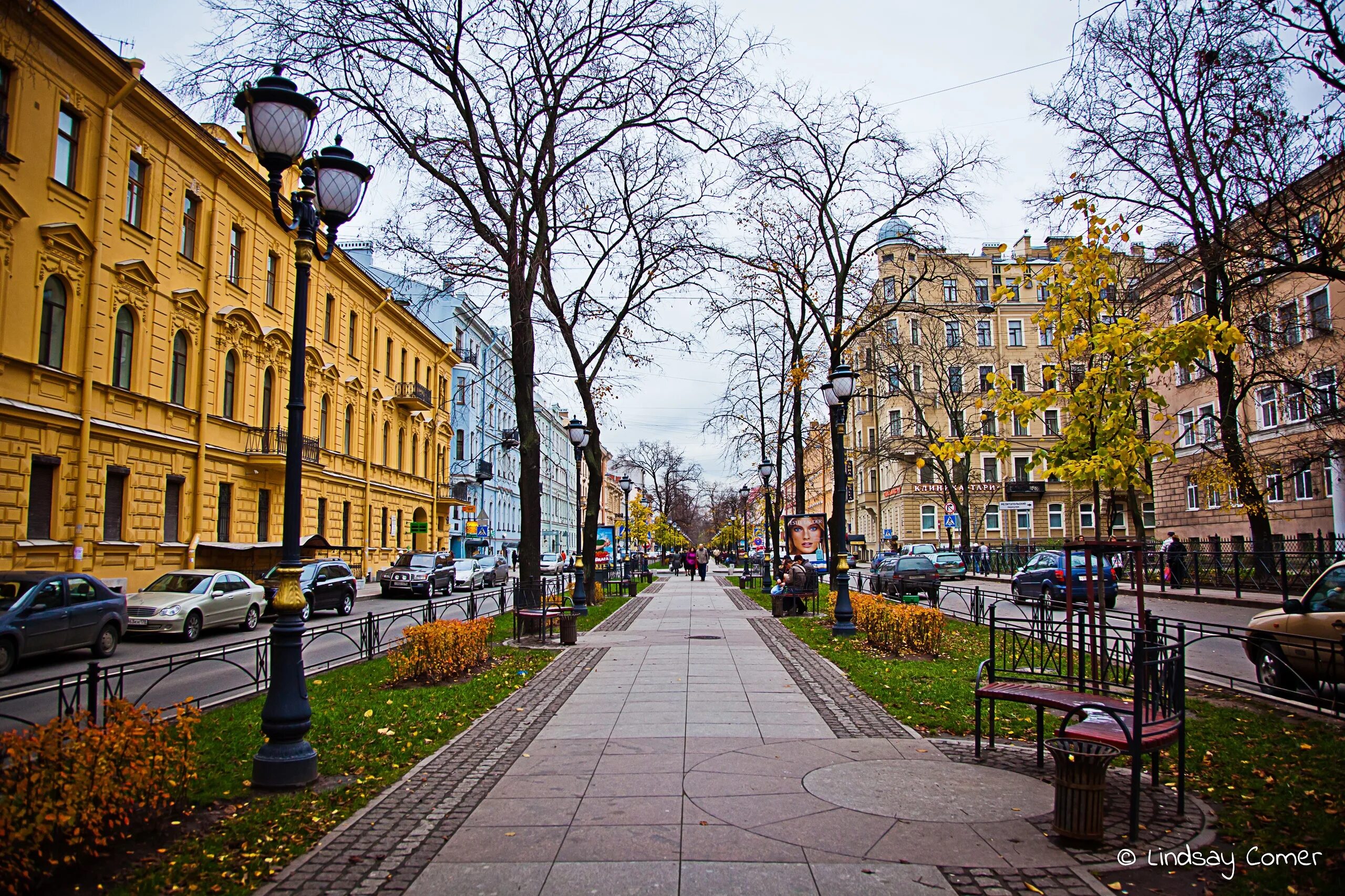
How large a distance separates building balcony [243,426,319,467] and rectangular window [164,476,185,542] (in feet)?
11.4

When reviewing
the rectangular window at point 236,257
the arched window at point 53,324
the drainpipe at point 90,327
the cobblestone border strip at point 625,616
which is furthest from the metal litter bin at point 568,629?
the rectangular window at point 236,257

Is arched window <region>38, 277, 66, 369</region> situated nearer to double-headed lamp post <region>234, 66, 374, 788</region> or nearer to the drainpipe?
the drainpipe

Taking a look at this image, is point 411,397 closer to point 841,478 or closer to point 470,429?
point 470,429

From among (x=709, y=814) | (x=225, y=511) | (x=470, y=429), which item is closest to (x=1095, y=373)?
(x=709, y=814)

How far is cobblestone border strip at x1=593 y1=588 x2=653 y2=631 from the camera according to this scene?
20.1m

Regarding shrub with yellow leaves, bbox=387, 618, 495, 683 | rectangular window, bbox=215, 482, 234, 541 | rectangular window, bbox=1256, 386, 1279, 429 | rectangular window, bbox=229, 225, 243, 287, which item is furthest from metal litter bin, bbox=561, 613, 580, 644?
rectangular window, bbox=1256, 386, 1279, 429

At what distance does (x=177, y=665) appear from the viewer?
8.34 metres

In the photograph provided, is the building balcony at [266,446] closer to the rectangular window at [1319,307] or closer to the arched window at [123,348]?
the arched window at [123,348]

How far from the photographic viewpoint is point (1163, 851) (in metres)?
4.97

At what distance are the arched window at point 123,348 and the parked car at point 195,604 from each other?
6528 mm

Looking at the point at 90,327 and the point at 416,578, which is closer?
the point at 90,327

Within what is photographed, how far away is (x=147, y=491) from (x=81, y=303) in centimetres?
541

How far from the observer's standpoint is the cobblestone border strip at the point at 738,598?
27.4 meters

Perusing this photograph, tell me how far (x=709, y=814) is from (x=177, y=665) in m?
5.86
